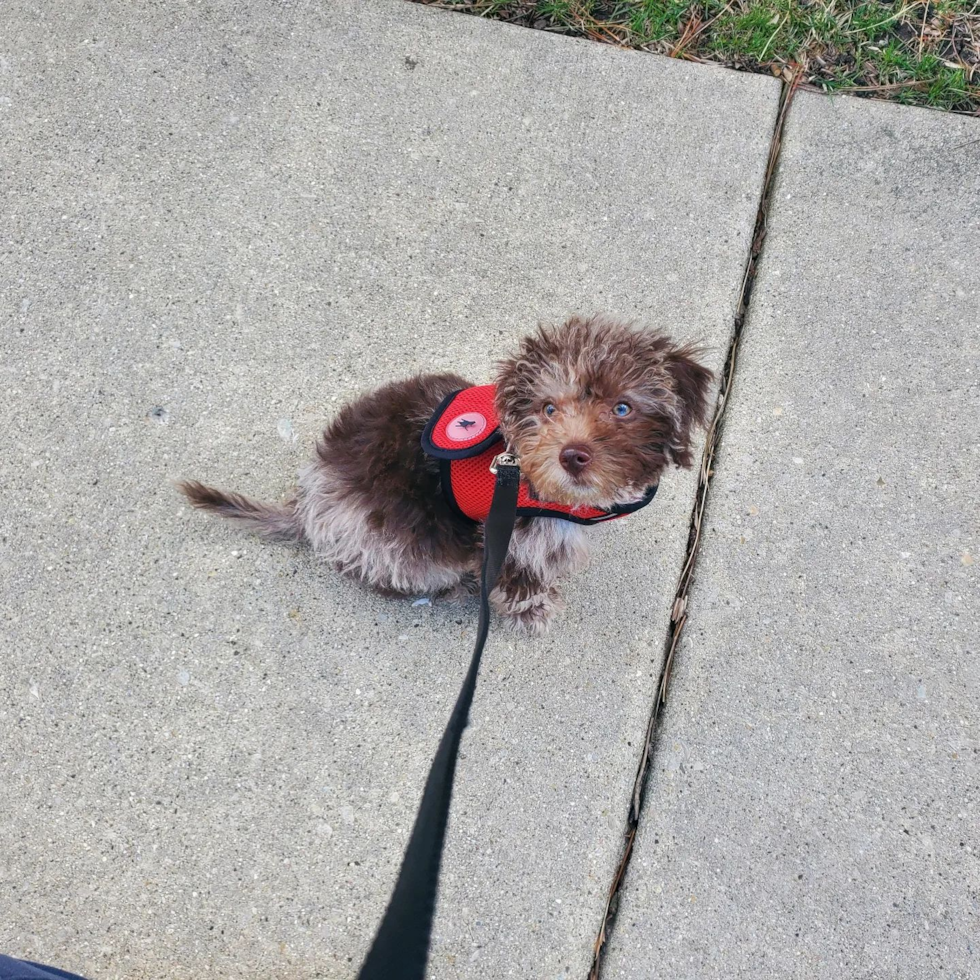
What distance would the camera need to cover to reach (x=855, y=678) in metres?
2.93

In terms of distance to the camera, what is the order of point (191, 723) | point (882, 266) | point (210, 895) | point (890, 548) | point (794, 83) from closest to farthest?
point (210, 895)
point (191, 723)
point (890, 548)
point (882, 266)
point (794, 83)

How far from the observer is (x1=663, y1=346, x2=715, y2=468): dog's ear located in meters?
2.17

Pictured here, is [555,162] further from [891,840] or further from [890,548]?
[891,840]

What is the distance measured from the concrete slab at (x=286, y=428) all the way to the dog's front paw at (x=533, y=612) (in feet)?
0.26

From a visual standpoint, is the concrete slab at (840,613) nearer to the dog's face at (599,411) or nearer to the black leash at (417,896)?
the dog's face at (599,411)

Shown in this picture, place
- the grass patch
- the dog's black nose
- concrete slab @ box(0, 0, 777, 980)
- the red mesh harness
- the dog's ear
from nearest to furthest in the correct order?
the dog's black nose → the dog's ear → the red mesh harness → concrete slab @ box(0, 0, 777, 980) → the grass patch

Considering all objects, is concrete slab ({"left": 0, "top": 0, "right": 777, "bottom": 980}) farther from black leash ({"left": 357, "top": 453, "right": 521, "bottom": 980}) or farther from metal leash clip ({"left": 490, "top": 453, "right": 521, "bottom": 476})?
black leash ({"left": 357, "top": 453, "right": 521, "bottom": 980})

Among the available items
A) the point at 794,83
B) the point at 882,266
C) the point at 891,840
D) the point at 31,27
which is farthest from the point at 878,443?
the point at 31,27

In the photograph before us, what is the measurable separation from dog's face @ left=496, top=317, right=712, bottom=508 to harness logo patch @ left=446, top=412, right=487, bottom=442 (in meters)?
0.11

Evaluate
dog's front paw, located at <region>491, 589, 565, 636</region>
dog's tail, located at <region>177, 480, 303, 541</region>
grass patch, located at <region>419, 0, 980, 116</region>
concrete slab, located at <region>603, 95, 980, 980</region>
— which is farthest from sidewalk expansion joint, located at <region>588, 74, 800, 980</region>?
dog's tail, located at <region>177, 480, 303, 541</region>

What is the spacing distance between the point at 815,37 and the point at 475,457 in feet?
9.61

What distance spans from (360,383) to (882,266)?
2.32 metres

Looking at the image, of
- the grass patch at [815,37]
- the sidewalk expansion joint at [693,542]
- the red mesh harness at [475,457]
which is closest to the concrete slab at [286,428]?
the sidewalk expansion joint at [693,542]

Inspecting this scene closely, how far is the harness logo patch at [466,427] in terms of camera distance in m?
2.33
